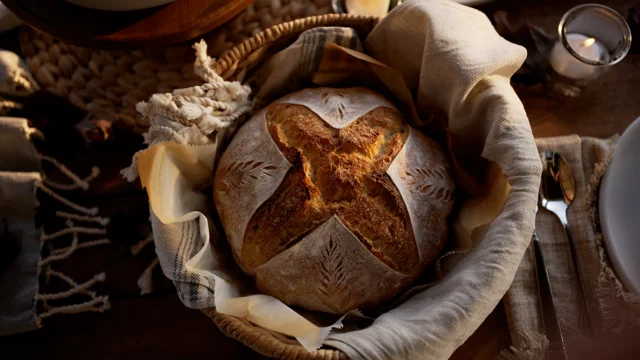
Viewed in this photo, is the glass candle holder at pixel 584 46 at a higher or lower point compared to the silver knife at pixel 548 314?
higher

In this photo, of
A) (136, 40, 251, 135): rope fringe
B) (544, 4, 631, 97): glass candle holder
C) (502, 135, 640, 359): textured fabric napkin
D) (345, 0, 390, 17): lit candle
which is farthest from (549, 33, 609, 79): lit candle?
(136, 40, 251, 135): rope fringe

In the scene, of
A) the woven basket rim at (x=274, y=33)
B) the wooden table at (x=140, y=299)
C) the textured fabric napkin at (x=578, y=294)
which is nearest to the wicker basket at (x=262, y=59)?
the woven basket rim at (x=274, y=33)

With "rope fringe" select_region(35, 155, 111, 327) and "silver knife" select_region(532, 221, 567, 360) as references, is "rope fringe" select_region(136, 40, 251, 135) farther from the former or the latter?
"silver knife" select_region(532, 221, 567, 360)

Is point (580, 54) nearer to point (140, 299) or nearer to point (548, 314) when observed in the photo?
point (548, 314)

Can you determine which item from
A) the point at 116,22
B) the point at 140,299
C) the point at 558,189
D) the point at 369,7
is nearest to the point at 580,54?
the point at 558,189

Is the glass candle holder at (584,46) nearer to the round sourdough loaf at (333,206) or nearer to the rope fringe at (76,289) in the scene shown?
the round sourdough loaf at (333,206)

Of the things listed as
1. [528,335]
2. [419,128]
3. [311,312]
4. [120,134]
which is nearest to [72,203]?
[120,134]
